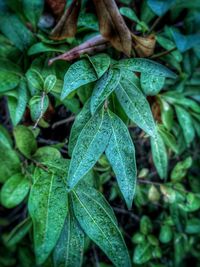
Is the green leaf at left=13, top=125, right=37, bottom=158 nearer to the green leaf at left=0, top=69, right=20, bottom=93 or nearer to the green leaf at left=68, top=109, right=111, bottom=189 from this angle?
the green leaf at left=0, top=69, right=20, bottom=93

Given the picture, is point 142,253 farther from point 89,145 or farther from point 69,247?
point 89,145

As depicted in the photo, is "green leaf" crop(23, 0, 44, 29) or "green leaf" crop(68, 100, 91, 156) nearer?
"green leaf" crop(68, 100, 91, 156)

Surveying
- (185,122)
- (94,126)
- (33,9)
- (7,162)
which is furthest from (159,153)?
(33,9)

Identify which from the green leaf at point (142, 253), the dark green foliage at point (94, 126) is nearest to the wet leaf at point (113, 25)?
the dark green foliage at point (94, 126)

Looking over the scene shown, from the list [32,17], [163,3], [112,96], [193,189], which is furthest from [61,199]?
[193,189]

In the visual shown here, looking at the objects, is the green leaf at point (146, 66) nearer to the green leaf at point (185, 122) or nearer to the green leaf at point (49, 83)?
the green leaf at point (49, 83)

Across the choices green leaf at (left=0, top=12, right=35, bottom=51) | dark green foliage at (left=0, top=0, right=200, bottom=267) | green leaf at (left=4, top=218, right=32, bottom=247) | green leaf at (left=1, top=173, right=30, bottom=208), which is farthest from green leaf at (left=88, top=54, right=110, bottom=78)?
green leaf at (left=4, top=218, right=32, bottom=247)

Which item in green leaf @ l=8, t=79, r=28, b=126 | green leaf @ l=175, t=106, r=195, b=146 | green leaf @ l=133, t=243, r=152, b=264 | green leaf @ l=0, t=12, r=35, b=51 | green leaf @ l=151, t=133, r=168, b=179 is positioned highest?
green leaf @ l=0, t=12, r=35, b=51
